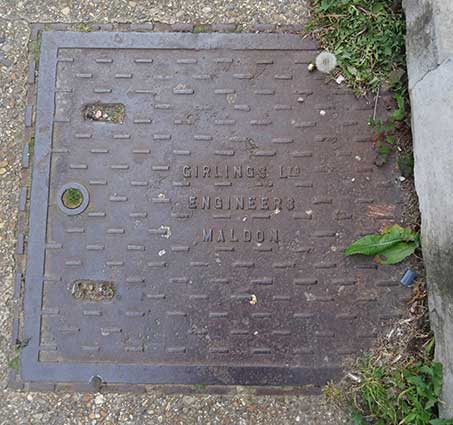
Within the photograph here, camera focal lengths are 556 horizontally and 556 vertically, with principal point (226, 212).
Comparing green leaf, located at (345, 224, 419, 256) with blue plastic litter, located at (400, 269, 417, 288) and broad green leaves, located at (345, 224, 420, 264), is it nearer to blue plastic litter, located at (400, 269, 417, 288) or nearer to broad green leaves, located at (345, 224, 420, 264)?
broad green leaves, located at (345, 224, 420, 264)

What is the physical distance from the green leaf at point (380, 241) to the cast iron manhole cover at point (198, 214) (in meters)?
0.06

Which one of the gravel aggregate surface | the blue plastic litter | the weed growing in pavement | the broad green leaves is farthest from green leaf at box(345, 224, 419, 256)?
the gravel aggregate surface

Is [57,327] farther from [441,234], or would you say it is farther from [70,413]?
[441,234]

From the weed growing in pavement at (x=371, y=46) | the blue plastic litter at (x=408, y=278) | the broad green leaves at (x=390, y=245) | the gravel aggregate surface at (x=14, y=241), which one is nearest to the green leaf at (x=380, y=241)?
the broad green leaves at (x=390, y=245)

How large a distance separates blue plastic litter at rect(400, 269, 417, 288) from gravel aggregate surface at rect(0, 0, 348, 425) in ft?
2.11

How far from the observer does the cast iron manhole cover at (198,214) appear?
8.13ft

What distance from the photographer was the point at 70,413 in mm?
2488

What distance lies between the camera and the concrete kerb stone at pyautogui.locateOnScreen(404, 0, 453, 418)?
2.27 meters

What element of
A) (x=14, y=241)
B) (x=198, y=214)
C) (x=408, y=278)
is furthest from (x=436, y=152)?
(x=14, y=241)

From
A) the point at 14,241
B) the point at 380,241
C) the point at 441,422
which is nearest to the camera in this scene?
the point at 441,422

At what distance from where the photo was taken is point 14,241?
2598 mm

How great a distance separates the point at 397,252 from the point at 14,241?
176cm

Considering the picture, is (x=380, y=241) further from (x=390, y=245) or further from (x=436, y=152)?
(x=436, y=152)

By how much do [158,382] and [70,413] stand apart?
0.42 metres
